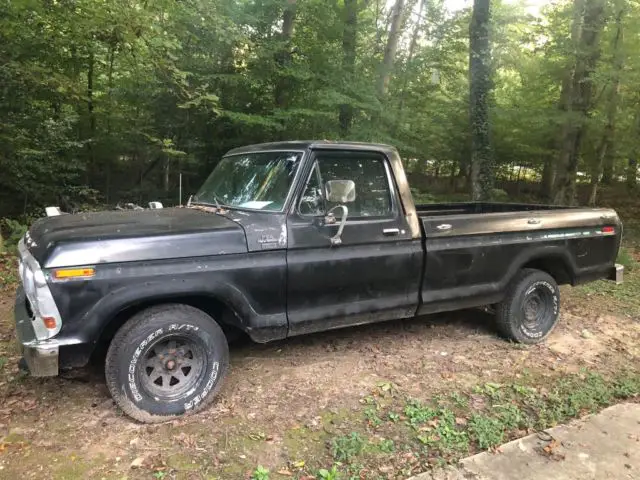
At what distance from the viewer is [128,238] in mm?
3176

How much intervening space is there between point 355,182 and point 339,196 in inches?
19.1

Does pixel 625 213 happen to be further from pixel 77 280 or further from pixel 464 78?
pixel 77 280

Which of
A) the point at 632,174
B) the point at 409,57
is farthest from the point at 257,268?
the point at 632,174

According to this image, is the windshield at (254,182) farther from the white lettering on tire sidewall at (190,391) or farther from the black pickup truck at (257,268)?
the white lettering on tire sidewall at (190,391)

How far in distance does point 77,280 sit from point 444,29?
46.9 feet

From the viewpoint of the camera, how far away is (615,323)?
5.85 meters

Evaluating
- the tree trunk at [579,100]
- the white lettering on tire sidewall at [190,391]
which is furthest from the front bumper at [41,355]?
the tree trunk at [579,100]

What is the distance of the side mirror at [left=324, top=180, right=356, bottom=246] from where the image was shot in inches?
146

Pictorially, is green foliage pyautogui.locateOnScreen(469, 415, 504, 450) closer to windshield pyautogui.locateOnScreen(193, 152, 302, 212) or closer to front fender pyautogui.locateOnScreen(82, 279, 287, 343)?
front fender pyautogui.locateOnScreen(82, 279, 287, 343)

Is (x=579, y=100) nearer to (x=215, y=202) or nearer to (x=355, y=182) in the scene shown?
(x=355, y=182)

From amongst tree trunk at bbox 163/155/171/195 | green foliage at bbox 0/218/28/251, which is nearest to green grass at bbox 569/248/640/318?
green foliage at bbox 0/218/28/251

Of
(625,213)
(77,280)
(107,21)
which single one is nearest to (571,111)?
(625,213)

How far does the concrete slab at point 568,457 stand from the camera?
2.96 meters

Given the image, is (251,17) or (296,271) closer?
(296,271)
